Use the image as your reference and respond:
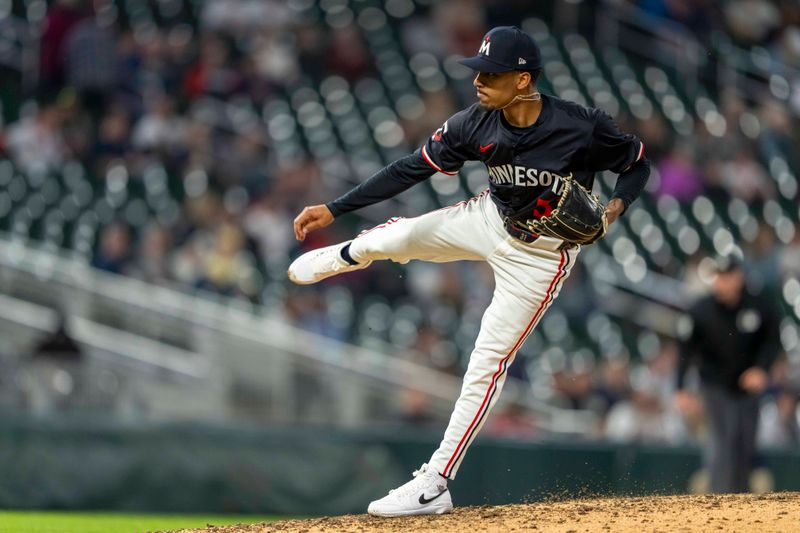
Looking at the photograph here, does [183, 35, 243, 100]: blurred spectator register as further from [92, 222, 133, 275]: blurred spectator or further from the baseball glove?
the baseball glove

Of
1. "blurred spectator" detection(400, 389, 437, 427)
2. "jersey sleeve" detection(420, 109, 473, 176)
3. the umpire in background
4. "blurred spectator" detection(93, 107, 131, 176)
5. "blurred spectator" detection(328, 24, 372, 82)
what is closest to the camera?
"jersey sleeve" detection(420, 109, 473, 176)

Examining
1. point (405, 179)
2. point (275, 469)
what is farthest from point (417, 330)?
point (405, 179)

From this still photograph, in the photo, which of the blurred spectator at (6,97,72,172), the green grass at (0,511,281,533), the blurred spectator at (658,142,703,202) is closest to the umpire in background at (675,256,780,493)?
the green grass at (0,511,281,533)

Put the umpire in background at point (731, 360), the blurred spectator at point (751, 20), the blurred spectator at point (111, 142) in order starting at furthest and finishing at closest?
1. the blurred spectator at point (751, 20)
2. the blurred spectator at point (111, 142)
3. the umpire in background at point (731, 360)

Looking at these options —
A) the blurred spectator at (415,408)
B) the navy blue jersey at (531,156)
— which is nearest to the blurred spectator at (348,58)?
the blurred spectator at (415,408)

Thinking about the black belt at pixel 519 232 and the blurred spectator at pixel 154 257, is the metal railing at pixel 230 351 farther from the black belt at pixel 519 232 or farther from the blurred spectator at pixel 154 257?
the black belt at pixel 519 232

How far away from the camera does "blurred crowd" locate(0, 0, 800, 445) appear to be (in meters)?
11.4

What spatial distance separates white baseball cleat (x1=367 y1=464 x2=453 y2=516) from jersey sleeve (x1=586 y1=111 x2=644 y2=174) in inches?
59.8

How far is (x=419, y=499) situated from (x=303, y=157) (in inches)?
298

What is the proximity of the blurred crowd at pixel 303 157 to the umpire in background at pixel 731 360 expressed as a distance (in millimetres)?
1807

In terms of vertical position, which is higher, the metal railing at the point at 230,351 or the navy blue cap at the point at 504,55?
the navy blue cap at the point at 504,55

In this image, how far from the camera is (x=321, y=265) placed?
628 cm

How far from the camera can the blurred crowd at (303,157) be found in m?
11.4

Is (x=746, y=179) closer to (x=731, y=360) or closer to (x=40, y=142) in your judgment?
(x=731, y=360)
